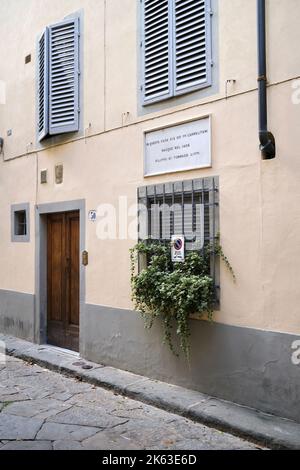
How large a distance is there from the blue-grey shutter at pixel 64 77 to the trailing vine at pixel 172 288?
2563 millimetres

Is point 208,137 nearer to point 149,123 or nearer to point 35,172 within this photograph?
point 149,123

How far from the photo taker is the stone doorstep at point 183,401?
4137 mm

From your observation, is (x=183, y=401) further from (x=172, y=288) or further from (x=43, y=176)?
(x=43, y=176)

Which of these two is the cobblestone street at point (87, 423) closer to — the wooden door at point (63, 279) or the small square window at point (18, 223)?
the wooden door at point (63, 279)

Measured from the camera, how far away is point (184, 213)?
213 inches

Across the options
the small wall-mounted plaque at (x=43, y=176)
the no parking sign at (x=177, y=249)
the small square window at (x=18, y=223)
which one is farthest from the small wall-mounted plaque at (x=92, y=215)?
the small square window at (x=18, y=223)

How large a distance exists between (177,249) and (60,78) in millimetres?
3603

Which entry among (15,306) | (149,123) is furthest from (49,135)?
(15,306)

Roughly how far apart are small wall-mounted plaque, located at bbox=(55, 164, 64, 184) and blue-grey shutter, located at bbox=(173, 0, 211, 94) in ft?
8.27

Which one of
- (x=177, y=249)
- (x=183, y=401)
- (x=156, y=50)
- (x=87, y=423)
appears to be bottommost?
(x=87, y=423)

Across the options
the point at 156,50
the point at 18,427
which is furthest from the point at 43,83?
the point at 18,427

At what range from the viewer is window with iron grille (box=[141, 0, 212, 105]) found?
17.3 ft

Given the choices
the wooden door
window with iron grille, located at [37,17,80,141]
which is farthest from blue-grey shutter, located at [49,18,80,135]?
the wooden door
